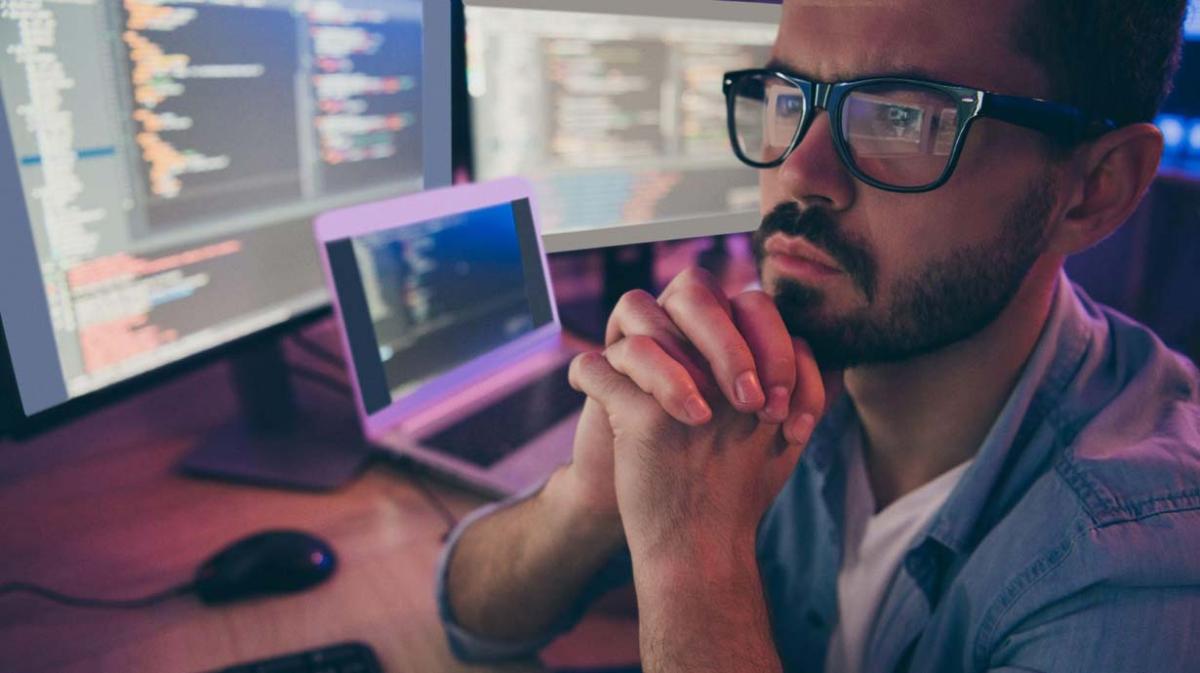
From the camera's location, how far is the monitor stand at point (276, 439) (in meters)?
0.87

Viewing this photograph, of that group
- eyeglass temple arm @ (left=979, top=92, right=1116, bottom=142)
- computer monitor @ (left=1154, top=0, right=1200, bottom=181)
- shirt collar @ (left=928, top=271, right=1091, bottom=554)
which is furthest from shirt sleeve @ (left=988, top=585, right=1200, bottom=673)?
computer monitor @ (left=1154, top=0, right=1200, bottom=181)

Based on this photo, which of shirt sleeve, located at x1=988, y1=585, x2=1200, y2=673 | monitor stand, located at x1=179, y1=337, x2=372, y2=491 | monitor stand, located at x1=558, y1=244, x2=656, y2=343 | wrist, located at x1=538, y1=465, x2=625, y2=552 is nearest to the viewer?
shirt sleeve, located at x1=988, y1=585, x2=1200, y2=673

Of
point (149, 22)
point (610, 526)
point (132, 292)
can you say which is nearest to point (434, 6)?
point (149, 22)

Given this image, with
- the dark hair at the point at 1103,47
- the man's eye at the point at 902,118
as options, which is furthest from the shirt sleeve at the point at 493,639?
the dark hair at the point at 1103,47

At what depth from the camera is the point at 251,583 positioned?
707 mm

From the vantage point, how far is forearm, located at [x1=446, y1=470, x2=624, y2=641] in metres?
0.72

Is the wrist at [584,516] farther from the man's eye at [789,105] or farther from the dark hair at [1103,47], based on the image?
the dark hair at [1103,47]

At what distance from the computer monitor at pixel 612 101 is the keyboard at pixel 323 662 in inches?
17.7

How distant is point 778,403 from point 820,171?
7.7 inches

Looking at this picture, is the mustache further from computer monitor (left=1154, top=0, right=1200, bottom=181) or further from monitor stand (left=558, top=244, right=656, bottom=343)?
computer monitor (left=1154, top=0, right=1200, bottom=181)

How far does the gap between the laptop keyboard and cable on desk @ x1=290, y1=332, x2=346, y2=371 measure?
0.71 ft

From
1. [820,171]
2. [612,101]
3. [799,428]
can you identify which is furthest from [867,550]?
[612,101]

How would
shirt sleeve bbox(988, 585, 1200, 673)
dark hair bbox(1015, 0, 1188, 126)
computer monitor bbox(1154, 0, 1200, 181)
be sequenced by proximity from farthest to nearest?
computer monitor bbox(1154, 0, 1200, 181) < dark hair bbox(1015, 0, 1188, 126) < shirt sleeve bbox(988, 585, 1200, 673)

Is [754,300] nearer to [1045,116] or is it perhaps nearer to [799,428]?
[799,428]
